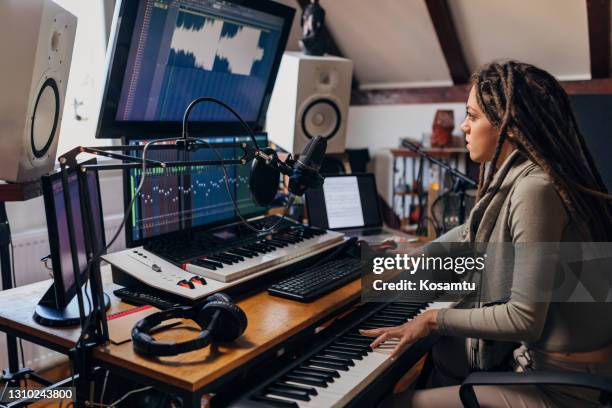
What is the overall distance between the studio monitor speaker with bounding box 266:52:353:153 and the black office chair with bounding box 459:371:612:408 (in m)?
1.64

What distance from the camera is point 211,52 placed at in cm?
187

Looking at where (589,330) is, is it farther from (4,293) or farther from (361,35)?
(361,35)

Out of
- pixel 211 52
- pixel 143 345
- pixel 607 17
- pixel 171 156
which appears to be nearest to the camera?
pixel 143 345

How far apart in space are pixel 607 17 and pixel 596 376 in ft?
10.3

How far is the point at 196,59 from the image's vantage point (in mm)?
1817

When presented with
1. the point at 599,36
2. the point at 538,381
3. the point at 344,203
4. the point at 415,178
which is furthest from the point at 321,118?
the point at 415,178

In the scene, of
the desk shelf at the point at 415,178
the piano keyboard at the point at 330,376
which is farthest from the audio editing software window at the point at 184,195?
the desk shelf at the point at 415,178

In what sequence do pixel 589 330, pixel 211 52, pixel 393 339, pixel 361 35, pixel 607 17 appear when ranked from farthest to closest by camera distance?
pixel 361 35, pixel 607 17, pixel 211 52, pixel 393 339, pixel 589 330

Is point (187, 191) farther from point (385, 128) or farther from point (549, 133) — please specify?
point (385, 128)

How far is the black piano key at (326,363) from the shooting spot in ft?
4.23

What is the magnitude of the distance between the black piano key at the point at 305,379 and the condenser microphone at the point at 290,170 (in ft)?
1.38

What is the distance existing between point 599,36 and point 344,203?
2.55 meters

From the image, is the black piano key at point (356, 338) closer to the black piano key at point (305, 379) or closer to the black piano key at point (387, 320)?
the black piano key at point (387, 320)

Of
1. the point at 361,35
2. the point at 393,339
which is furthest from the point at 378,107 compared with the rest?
the point at 393,339
